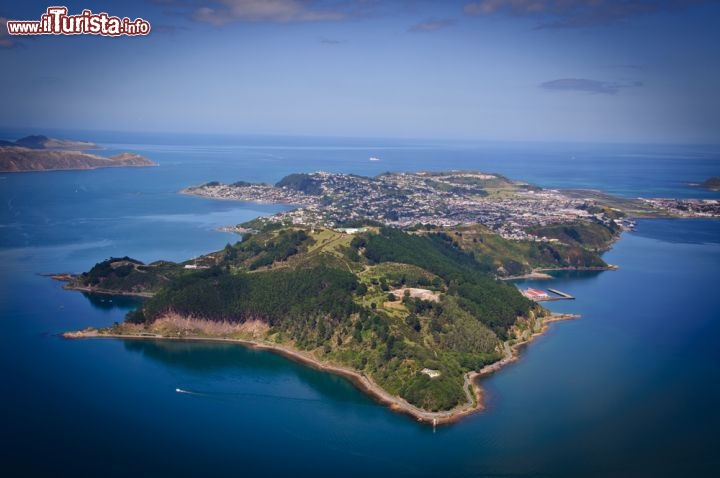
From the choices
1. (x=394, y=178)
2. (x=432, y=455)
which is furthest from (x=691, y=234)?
(x=432, y=455)

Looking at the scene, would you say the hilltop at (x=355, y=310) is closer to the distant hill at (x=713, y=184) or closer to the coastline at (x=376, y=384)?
the coastline at (x=376, y=384)

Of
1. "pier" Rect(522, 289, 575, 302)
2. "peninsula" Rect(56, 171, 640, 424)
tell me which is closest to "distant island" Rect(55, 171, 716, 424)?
"peninsula" Rect(56, 171, 640, 424)

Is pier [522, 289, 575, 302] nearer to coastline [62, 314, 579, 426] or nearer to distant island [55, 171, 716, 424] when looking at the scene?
distant island [55, 171, 716, 424]

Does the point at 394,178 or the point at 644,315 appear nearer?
the point at 644,315

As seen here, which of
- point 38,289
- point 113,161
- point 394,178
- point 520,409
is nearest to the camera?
point 520,409

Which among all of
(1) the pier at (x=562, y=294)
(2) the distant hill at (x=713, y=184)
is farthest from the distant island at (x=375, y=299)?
(2) the distant hill at (x=713, y=184)

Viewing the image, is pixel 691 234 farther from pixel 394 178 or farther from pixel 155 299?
pixel 155 299
